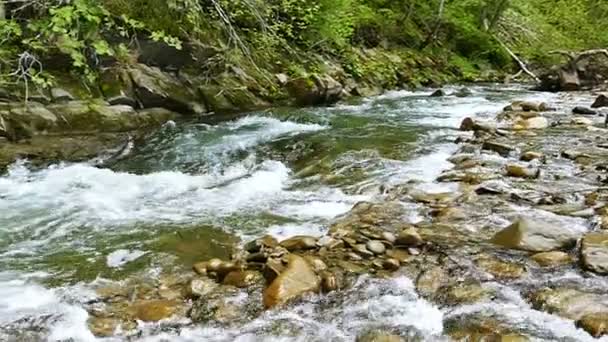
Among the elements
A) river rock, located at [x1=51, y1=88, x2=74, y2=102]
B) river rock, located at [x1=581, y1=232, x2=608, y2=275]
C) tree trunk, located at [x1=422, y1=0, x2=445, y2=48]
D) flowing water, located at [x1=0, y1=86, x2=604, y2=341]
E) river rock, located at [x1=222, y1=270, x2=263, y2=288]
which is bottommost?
flowing water, located at [x1=0, y1=86, x2=604, y2=341]

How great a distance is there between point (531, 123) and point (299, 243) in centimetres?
631

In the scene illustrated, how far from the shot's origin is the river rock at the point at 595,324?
295cm

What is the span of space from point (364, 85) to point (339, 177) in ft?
27.2

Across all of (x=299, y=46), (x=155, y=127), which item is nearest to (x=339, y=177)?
(x=155, y=127)

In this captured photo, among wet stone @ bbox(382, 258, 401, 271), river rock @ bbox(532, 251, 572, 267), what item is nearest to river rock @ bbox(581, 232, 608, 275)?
river rock @ bbox(532, 251, 572, 267)

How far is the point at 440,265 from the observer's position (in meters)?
3.91

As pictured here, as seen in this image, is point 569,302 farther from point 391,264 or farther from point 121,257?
point 121,257

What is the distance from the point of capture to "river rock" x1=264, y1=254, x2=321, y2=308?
3504 mm

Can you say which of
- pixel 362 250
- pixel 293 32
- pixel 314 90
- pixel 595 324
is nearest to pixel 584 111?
pixel 314 90

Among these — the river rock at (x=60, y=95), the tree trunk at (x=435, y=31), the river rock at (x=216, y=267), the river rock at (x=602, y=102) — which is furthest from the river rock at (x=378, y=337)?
the tree trunk at (x=435, y=31)

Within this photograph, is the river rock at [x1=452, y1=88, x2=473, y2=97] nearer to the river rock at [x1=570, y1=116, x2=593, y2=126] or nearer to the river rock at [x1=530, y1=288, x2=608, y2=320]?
the river rock at [x1=570, y1=116, x2=593, y2=126]

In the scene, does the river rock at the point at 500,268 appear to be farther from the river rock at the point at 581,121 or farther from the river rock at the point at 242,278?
the river rock at the point at 581,121

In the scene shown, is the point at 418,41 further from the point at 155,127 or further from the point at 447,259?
the point at 447,259

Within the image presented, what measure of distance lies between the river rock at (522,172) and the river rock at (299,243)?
9.01 feet
